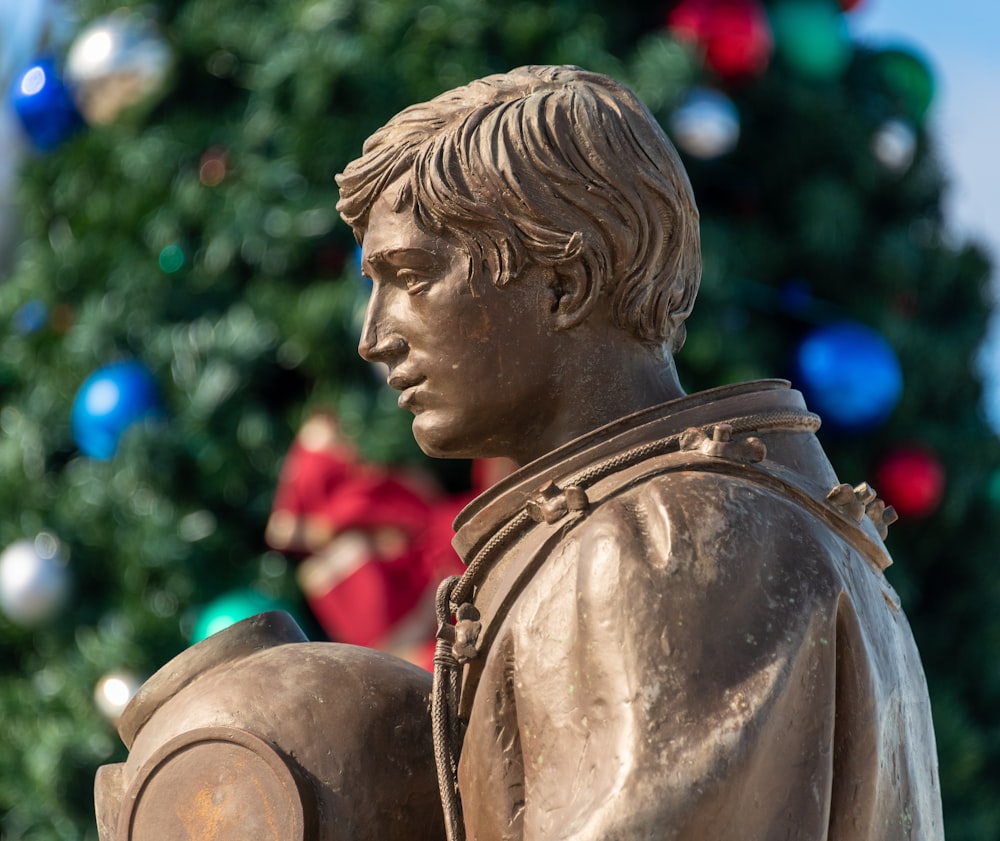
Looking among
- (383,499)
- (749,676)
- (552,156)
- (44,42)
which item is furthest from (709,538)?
(44,42)

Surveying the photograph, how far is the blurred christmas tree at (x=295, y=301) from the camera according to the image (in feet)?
21.4

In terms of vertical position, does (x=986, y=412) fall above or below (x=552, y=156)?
below

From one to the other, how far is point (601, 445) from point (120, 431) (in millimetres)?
3995

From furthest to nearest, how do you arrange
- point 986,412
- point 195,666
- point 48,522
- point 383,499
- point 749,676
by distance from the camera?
point 986,412
point 48,522
point 383,499
point 195,666
point 749,676

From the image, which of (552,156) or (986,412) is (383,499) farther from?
(552,156)

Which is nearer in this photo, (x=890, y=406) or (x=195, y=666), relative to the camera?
(x=195, y=666)

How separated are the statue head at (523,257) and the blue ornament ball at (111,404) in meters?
3.73

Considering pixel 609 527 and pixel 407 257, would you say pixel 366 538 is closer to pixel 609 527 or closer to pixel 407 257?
pixel 407 257

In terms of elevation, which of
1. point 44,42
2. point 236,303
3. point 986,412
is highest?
point 44,42

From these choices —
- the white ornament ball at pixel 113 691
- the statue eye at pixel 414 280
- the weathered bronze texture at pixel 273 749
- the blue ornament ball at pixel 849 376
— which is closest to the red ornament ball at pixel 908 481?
the blue ornament ball at pixel 849 376

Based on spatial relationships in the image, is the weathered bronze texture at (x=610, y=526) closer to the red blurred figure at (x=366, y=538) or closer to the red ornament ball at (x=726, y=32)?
the red blurred figure at (x=366, y=538)

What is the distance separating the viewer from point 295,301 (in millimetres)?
6617

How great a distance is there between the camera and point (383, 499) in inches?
250

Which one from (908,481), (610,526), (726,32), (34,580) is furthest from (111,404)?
(610,526)
